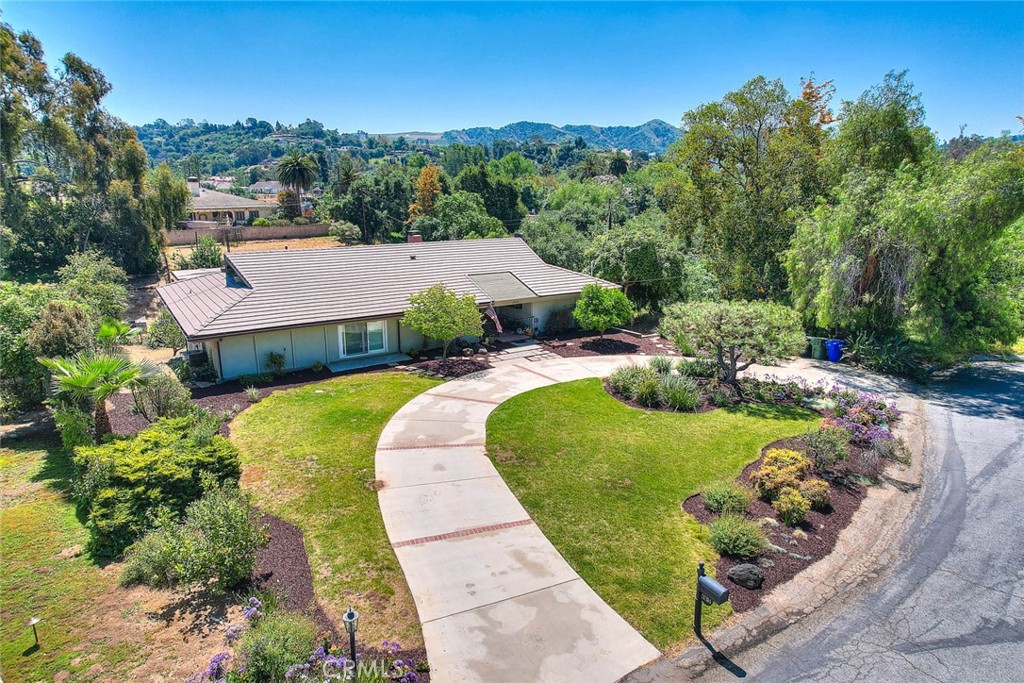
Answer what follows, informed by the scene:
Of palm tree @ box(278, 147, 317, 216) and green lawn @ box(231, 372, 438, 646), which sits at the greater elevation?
palm tree @ box(278, 147, 317, 216)

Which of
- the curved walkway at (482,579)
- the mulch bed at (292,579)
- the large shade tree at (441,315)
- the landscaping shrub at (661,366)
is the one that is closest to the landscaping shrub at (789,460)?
the curved walkway at (482,579)

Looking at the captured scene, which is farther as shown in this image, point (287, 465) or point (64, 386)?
point (287, 465)

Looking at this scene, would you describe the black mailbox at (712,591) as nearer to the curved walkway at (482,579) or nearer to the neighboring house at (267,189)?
the curved walkway at (482,579)

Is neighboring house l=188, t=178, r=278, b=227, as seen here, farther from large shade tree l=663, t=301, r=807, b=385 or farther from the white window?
large shade tree l=663, t=301, r=807, b=385

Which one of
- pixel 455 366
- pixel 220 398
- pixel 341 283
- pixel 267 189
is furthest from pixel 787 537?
pixel 267 189

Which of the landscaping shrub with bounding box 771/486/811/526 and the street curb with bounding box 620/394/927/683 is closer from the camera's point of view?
the street curb with bounding box 620/394/927/683

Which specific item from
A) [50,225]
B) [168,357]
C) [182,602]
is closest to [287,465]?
[182,602]

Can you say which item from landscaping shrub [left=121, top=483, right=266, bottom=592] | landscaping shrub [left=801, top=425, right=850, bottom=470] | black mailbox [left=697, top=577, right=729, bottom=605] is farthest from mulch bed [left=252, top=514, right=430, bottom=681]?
landscaping shrub [left=801, top=425, right=850, bottom=470]

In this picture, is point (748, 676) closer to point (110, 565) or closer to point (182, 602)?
point (182, 602)
